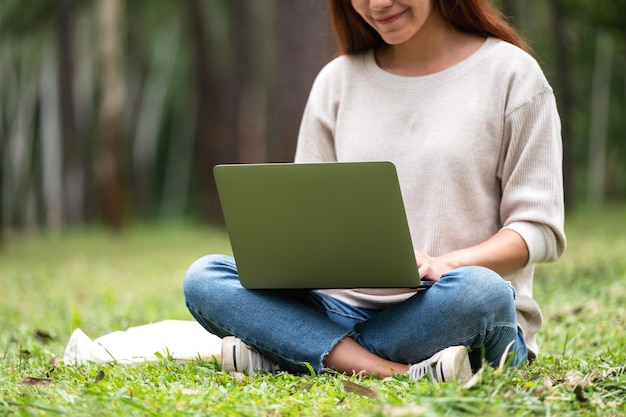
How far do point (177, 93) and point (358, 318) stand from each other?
68.1ft

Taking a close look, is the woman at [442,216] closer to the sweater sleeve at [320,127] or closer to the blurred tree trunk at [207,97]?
the sweater sleeve at [320,127]

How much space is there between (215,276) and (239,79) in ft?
37.8

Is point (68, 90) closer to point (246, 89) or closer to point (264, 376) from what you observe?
point (246, 89)

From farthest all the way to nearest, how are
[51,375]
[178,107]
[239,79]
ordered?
1. [178,107]
2. [239,79]
3. [51,375]

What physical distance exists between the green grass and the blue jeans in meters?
0.11

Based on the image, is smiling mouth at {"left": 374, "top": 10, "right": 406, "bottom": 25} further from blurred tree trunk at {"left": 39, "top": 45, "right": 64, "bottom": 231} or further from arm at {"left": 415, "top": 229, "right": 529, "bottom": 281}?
blurred tree trunk at {"left": 39, "top": 45, "right": 64, "bottom": 231}

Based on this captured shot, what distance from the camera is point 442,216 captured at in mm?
2809

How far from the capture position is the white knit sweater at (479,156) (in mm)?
2758

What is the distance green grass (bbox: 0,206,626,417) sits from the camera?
2154 millimetres

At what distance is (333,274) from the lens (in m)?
2.59

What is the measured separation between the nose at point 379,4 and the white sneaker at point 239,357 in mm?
1009

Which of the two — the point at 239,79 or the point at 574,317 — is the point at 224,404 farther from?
the point at 239,79

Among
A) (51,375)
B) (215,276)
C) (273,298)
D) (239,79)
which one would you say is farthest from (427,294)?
(239,79)

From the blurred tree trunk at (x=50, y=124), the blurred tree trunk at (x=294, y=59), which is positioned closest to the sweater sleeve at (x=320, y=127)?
the blurred tree trunk at (x=294, y=59)
